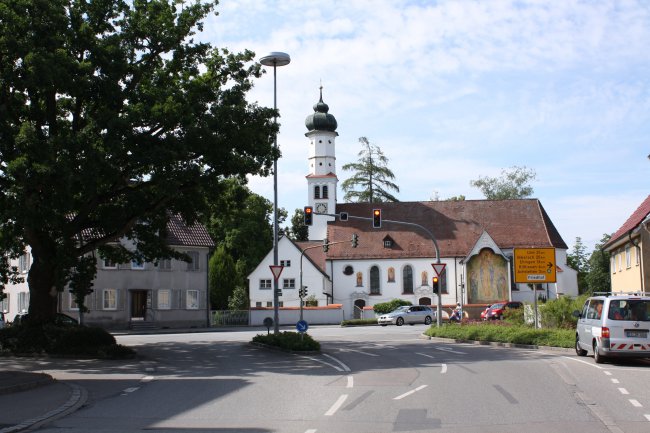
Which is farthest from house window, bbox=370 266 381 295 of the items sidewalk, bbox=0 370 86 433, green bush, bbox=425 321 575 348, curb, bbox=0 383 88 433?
→ curb, bbox=0 383 88 433

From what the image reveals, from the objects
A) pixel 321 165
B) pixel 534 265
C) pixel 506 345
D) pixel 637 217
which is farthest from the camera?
pixel 321 165

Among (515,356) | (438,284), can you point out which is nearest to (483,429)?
(515,356)

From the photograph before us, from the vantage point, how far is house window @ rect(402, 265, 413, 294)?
78.2m

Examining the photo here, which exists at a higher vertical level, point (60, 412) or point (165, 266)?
point (165, 266)

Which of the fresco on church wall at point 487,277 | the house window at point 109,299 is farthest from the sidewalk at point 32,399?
the fresco on church wall at point 487,277

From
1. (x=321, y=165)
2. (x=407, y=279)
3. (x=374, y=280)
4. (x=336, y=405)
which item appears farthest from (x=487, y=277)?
(x=336, y=405)

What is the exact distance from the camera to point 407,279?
3095 inches

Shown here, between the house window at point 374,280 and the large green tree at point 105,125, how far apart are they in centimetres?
5181

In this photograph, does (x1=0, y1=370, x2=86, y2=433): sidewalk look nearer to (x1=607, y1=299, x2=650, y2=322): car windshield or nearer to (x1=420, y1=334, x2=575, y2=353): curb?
(x1=607, y1=299, x2=650, y2=322): car windshield

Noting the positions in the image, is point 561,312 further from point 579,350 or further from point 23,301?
point 23,301

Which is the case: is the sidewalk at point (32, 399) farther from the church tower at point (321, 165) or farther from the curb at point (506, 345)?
the church tower at point (321, 165)

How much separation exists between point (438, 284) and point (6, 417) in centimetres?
2812

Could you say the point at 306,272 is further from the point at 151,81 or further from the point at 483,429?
the point at 483,429

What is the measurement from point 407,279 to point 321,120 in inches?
807
